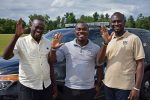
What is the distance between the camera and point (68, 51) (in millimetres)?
5285

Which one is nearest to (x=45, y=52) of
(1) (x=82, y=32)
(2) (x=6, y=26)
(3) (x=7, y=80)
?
(1) (x=82, y=32)

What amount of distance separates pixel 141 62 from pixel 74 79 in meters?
0.92

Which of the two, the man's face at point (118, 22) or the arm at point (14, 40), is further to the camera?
the man's face at point (118, 22)

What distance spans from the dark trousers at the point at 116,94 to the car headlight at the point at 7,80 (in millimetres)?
1733

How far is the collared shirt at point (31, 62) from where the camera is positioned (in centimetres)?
495

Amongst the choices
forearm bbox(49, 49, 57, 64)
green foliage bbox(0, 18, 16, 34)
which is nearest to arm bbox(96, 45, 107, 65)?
forearm bbox(49, 49, 57, 64)

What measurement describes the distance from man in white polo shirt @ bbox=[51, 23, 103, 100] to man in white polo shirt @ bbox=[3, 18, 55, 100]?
0.27 m

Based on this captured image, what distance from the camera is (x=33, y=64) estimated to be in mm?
4953

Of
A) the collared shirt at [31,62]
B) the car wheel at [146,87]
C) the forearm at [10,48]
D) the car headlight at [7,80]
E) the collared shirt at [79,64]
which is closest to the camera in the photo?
the forearm at [10,48]

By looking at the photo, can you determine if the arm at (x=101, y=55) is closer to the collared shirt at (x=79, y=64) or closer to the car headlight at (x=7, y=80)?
the collared shirt at (x=79, y=64)

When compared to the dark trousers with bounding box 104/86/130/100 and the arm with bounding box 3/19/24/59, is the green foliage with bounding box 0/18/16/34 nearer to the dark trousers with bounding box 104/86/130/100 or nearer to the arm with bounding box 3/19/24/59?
the dark trousers with bounding box 104/86/130/100

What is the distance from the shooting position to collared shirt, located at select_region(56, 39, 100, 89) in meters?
5.23

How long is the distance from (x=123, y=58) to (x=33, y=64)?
117 cm

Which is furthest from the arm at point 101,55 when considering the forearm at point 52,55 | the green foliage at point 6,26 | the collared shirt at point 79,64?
the green foliage at point 6,26
